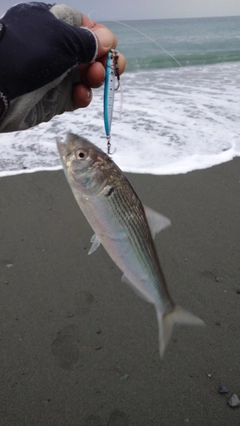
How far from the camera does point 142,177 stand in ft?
18.6

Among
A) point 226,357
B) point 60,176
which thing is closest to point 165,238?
point 226,357

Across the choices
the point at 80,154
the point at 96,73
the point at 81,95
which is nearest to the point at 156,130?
the point at 81,95

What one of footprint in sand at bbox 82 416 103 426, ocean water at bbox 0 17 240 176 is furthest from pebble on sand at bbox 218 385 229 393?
ocean water at bbox 0 17 240 176

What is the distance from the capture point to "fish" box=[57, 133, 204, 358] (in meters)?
1.76

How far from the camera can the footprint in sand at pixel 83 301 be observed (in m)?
3.39

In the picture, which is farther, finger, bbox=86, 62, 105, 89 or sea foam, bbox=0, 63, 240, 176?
sea foam, bbox=0, 63, 240, 176

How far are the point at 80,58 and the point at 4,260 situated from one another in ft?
7.96

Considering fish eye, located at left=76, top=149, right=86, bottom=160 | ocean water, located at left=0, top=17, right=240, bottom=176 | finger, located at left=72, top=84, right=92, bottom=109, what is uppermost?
fish eye, located at left=76, top=149, right=86, bottom=160

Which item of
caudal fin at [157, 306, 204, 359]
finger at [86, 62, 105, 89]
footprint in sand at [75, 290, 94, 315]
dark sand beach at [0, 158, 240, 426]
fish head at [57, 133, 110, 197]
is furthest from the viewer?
footprint in sand at [75, 290, 94, 315]

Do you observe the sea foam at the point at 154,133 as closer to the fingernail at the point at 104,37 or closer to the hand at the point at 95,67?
the hand at the point at 95,67

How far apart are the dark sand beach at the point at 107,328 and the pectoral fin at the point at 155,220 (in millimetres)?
1478

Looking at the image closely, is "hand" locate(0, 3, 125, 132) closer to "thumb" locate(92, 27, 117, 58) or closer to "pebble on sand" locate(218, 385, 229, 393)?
"thumb" locate(92, 27, 117, 58)

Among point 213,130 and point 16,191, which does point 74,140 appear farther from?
point 213,130

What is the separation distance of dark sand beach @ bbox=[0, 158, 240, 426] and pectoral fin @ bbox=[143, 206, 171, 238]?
148 centimetres
